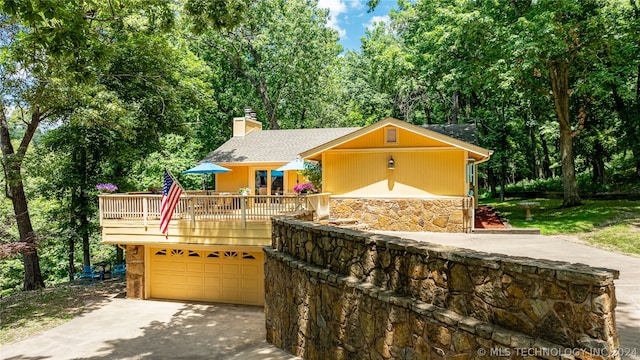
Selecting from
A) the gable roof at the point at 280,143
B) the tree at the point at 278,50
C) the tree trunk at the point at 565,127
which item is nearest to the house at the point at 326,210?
the gable roof at the point at 280,143

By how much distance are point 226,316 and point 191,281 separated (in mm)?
2461

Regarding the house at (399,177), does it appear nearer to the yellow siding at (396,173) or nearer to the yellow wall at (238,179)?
the yellow siding at (396,173)

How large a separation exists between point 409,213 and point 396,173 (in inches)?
55.5

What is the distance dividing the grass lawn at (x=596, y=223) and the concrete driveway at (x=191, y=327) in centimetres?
90

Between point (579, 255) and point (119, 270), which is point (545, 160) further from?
point (119, 270)

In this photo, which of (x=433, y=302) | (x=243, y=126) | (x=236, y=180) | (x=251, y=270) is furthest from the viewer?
(x=243, y=126)

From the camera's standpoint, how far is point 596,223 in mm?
12180

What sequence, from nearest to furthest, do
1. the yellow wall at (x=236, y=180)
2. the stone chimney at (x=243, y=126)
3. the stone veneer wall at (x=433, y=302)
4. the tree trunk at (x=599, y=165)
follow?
the stone veneer wall at (x=433, y=302) < the yellow wall at (x=236, y=180) < the stone chimney at (x=243, y=126) < the tree trunk at (x=599, y=165)

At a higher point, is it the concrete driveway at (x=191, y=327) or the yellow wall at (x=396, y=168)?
the yellow wall at (x=396, y=168)

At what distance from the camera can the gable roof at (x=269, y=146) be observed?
17797mm

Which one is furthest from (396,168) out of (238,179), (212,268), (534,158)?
(534,158)

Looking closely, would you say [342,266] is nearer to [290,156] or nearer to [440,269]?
[440,269]

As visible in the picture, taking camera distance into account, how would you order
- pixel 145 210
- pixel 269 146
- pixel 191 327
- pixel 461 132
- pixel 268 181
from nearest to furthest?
pixel 191 327 → pixel 145 210 → pixel 461 132 → pixel 268 181 → pixel 269 146

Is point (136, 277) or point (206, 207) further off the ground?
point (206, 207)
